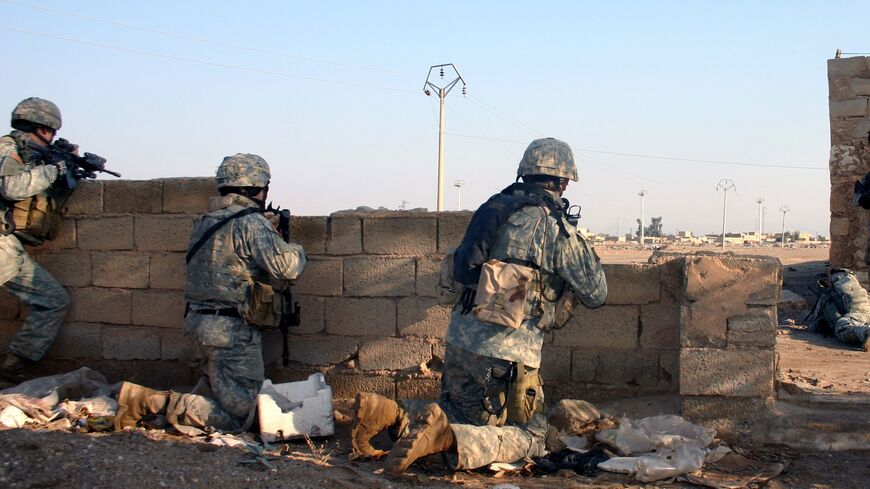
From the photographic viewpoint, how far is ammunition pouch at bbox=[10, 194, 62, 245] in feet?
18.6

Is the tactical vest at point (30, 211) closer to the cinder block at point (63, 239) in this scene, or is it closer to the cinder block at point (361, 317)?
the cinder block at point (63, 239)

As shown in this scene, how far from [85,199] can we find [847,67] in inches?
382

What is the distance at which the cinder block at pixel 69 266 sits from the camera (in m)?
6.01

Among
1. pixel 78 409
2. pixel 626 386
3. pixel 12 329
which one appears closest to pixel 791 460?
pixel 626 386

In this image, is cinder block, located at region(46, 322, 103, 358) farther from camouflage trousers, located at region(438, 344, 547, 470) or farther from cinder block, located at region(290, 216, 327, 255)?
camouflage trousers, located at region(438, 344, 547, 470)

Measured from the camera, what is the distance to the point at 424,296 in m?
5.36

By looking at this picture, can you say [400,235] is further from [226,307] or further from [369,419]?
[369,419]

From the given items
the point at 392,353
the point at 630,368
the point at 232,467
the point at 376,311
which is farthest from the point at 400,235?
the point at 232,467

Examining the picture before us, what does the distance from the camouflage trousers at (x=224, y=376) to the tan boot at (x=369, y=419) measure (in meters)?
0.82

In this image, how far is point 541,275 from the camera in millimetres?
4344

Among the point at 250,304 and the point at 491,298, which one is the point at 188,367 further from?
the point at 491,298

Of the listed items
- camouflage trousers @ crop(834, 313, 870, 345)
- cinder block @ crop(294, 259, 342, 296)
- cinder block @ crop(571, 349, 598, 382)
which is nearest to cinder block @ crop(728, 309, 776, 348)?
cinder block @ crop(571, 349, 598, 382)

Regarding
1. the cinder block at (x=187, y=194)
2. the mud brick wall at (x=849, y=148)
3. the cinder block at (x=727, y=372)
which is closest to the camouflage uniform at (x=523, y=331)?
the cinder block at (x=727, y=372)

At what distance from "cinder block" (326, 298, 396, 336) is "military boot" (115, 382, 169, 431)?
47.0 inches
